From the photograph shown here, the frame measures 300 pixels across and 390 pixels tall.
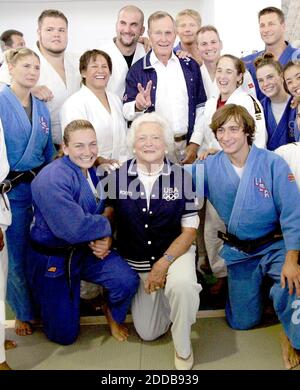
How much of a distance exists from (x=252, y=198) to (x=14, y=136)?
1.01 m

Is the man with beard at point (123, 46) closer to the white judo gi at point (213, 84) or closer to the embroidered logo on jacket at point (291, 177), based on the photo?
the white judo gi at point (213, 84)

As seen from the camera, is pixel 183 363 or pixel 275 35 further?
pixel 275 35

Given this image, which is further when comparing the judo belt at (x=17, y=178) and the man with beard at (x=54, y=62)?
A: the man with beard at (x=54, y=62)

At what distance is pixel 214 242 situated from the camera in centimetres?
219

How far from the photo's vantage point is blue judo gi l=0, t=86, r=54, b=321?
1.78 metres

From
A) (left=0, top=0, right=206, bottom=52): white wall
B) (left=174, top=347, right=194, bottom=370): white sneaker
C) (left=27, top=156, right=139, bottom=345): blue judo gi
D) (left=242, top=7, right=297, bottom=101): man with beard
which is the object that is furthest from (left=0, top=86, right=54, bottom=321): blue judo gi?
(left=0, top=0, right=206, bottom=52): white wall

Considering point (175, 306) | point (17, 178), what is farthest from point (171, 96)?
point (175, 306)

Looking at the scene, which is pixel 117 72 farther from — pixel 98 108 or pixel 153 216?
pixel 153 216

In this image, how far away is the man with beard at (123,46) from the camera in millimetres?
2363

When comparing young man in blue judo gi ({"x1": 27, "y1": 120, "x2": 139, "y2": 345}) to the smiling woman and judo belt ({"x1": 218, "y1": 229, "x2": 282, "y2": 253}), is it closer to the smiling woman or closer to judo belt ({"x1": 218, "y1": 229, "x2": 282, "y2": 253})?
the smiling woman

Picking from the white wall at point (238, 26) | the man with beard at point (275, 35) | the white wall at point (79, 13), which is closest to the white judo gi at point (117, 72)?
the man with beard at point (275, 35)

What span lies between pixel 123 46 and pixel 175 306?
1496 mm

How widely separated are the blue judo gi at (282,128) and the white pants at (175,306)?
28.7 inches

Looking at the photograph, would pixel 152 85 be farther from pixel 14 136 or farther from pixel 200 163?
pixel 14 136
